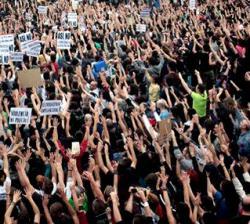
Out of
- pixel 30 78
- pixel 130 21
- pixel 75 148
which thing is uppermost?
pixel 130 21

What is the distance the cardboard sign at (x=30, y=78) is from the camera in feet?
40.5

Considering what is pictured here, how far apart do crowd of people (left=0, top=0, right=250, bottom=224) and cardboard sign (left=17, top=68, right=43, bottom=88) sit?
0.13 metres

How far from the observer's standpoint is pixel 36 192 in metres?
7.75

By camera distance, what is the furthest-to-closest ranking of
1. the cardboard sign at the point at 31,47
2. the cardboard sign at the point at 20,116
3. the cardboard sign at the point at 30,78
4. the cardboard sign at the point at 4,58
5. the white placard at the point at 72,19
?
1. the white placard at the point at 72,19
2. the cardboard sign at the point at 31,47
3. the cardboard sign at the point at 4,58
4. the cardboard sign at the point at 30,78
5. the cardboard sign at the point at 20,116

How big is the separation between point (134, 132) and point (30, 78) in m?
3.20

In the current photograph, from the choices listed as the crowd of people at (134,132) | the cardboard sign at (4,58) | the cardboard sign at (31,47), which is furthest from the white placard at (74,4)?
the cardboard sign at (4,58)

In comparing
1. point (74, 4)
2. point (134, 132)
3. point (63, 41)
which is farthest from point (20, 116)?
point (74, 4)

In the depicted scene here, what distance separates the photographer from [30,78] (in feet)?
40.7

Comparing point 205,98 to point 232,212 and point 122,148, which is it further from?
point 232,212

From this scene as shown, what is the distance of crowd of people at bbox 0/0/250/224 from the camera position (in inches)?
278

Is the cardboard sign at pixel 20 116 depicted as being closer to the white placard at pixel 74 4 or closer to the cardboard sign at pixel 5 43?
the cardboard sign at pixel 5 43

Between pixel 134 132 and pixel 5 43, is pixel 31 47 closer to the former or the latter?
pixel 5 43

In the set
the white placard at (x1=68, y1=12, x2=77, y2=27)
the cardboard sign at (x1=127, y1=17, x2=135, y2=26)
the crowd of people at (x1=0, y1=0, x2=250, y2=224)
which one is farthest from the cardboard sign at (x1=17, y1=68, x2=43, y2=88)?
the cardboard sign at (x1=127, y1=17, x2=135, y2=26)

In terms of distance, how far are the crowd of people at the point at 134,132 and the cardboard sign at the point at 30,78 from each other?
125mm
